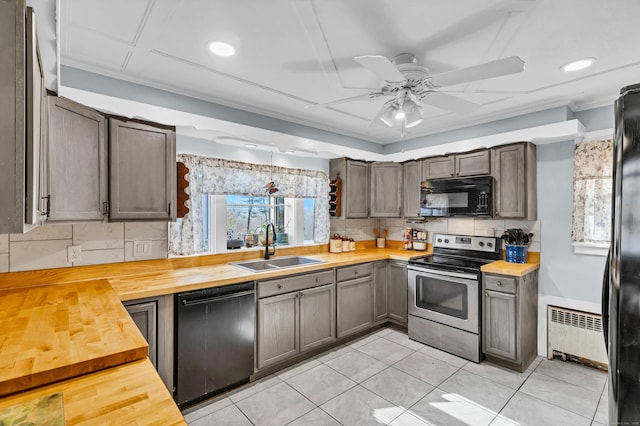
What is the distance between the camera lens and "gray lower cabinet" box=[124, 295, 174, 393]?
84.4 inches

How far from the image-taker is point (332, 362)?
3.09m

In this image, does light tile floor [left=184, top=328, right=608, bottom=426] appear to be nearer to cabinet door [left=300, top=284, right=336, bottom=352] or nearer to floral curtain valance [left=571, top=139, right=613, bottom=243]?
cabinet door [left=300, top=284, right=336, bottom=352]

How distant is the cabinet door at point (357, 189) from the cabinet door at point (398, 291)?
31.4 inches

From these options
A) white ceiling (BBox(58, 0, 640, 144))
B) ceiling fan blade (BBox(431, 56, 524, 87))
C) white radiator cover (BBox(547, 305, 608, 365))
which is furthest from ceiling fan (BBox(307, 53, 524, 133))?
white radiator cover (BBox(547, 305, 608, 365))

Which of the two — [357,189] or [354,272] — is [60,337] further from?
[357,189]

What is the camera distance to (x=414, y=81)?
2.24m

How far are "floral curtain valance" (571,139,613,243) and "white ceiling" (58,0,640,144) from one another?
498mm

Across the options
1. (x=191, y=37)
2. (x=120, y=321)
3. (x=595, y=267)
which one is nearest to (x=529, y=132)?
(x=595, y=267)

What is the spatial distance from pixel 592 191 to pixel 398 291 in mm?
2150

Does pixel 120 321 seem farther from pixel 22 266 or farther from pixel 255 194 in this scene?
pixel 255 194

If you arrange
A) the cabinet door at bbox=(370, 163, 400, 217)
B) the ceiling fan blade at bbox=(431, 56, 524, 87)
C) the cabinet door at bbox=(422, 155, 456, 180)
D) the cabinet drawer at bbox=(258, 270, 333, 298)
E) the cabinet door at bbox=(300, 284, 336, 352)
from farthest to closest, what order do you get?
the cabinet door at bbox=(370, 163, 400, 217) → the cabinet door at bbox=(422, 155, 456, 180) → the cabinet door at bbox=(300, 284, 336, 352) → the cabinet drawer at bbox=(258, 270, 333, 298) → the ceiling fan blade at bbox=(431, 56, 524, 87)

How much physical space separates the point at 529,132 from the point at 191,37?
311 cm

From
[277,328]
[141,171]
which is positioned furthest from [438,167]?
[141,171]

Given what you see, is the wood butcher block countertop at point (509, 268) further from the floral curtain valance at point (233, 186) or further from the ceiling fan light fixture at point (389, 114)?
the floral curtain valance at point (233, 186)
